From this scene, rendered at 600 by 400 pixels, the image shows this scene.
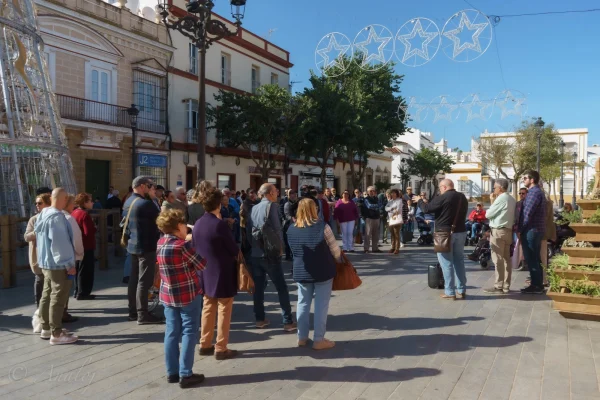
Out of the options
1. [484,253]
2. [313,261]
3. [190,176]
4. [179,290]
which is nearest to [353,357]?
[313,261]

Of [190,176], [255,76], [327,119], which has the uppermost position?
[255,76]

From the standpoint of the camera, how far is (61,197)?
16.5ft

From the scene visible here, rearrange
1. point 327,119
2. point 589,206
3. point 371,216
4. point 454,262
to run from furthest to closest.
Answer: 1. point 327,119
2. point 371,216
3. point 454,262
4. point 589,206

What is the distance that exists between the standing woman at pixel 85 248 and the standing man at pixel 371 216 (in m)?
7.02

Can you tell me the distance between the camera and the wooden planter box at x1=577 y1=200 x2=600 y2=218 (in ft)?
21.0

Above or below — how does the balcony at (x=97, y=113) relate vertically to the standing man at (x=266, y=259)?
above

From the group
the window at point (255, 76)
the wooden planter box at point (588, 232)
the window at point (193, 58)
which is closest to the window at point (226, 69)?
the window at point (193, 58)

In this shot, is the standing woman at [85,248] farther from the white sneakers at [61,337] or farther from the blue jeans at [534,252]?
the blue jeans at [534,252]

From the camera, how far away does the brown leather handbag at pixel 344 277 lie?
16.7 ft

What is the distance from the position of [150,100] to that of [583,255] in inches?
743

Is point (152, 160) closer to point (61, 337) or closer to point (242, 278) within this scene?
point (61, 337)

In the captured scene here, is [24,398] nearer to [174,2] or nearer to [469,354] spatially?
[469,354]

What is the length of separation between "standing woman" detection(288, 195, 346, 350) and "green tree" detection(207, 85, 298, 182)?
680 inches

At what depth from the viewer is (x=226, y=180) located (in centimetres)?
2611
